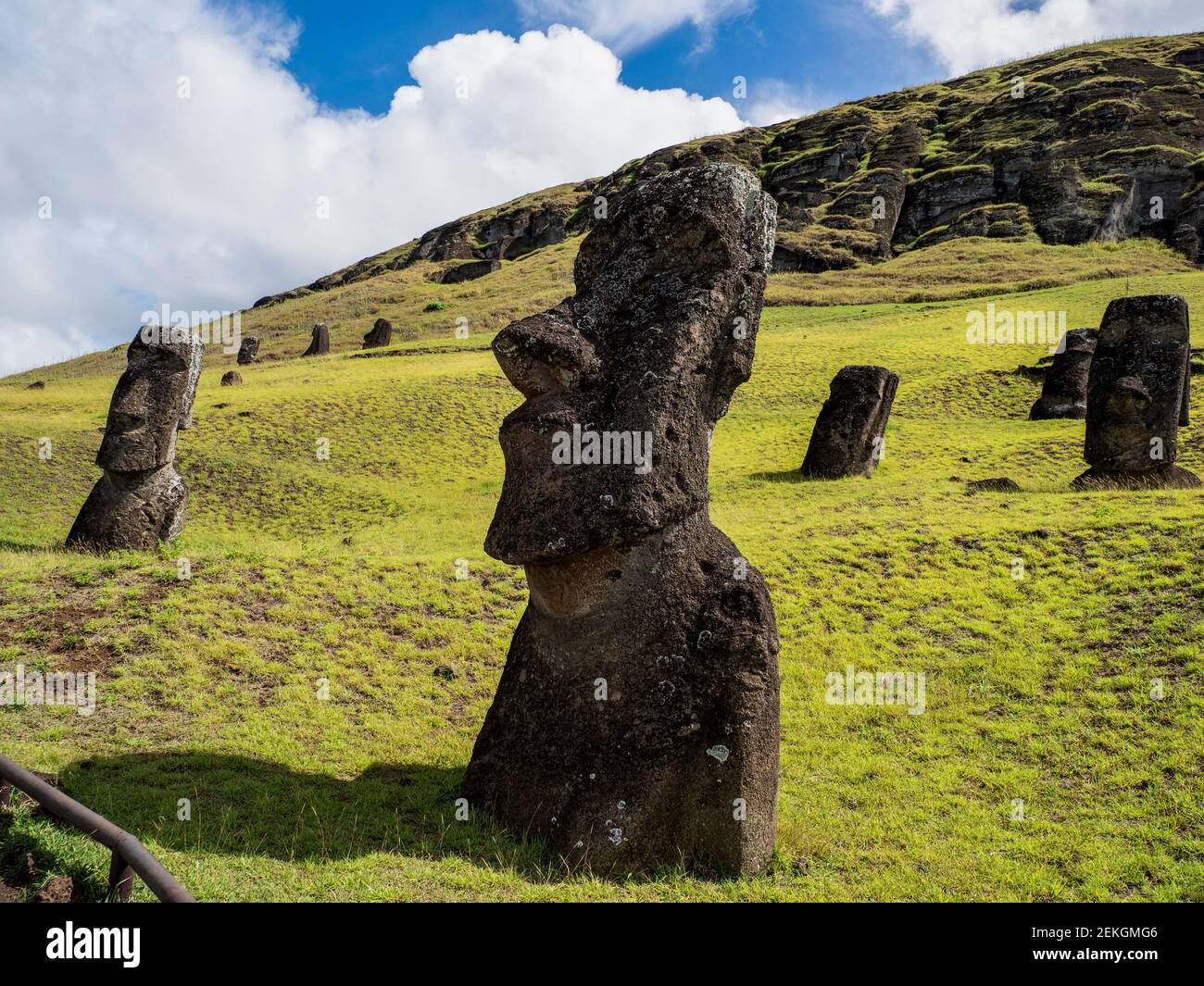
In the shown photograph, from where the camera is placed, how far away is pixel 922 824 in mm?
7141

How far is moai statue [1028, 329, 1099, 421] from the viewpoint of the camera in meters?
27.5

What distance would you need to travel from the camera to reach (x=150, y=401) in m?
14.4

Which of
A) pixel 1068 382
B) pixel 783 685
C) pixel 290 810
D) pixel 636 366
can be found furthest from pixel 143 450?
pixel 1068 382

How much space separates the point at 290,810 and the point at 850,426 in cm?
1876

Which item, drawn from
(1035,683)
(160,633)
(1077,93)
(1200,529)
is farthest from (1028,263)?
(160,633)

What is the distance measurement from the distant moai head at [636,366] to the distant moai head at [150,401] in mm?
10230

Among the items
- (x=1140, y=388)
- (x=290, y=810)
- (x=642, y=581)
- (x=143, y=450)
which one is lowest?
(x=290, y=810)

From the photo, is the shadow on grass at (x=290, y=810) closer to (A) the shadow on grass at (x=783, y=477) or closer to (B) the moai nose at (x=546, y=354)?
(B) the moai nose at (x=546, y=354)

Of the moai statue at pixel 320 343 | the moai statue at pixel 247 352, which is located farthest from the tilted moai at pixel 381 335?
the moai statue at pixel 247 352

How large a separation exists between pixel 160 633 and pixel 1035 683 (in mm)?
10047

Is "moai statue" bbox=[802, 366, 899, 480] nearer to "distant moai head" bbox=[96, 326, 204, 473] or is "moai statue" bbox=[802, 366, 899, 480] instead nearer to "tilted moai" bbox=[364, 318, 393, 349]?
"distant moai head" bbox=[96, 326, 204, 473]

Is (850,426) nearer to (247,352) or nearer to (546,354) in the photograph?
(546,354)
